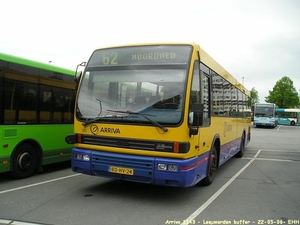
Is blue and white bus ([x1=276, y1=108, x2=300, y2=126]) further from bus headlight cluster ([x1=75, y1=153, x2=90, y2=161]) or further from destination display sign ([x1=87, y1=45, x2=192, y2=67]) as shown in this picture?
bus headlight cluster ([x1=75, y1=153, x2=90, y2=161])

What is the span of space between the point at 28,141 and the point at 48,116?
951 mm

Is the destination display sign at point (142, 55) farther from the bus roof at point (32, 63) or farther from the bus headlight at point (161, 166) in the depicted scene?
the bus roof at point (32, 63)

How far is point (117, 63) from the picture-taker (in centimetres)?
604

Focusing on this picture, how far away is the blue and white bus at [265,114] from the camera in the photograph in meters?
37.1

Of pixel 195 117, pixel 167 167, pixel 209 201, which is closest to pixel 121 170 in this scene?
A: pixel 167 167

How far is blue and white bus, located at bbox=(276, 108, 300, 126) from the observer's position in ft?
162

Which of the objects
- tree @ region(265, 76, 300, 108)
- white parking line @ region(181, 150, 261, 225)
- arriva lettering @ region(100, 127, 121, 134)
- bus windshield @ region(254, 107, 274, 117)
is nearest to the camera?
white parking line @ region(181, 150, 261, 225)

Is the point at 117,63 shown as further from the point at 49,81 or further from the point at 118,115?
the point at 49,81

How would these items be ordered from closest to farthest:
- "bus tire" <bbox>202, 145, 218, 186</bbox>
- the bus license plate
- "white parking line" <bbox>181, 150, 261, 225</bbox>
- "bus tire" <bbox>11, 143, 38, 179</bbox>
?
"white parking line" <bbox>181, 150, 261, 225</bbox> → the bus license plate → "bus tire" <bbox>202, 145, 218, 186</bbox> → "bus tire" <bbox>11, 143, 38, 179</bbox>

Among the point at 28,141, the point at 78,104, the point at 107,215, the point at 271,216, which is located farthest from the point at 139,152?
the point at 28,141

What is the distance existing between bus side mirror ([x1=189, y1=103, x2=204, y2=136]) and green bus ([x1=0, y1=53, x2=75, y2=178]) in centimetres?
432

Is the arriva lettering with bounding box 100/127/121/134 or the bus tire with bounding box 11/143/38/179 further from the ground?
the arriva lettering with bounding box 100/127/121/134

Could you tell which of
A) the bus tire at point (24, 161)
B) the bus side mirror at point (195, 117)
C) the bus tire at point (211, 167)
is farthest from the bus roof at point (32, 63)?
the bus tire at point (211, 167)

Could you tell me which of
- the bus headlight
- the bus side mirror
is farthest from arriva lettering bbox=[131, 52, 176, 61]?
the bus headlight
